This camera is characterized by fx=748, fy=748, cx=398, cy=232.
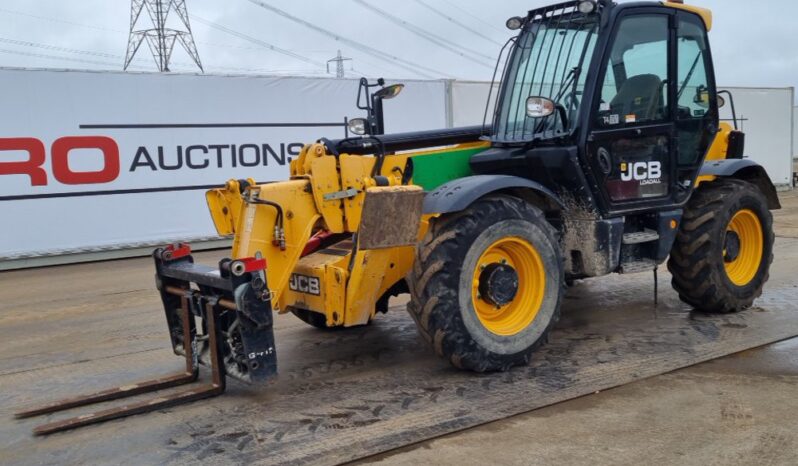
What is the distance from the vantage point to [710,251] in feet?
20.2

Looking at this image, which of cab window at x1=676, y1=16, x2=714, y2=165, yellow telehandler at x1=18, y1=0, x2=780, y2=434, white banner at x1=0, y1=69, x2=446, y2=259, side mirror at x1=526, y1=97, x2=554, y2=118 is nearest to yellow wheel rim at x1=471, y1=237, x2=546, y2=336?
yellow telehandler at x1=18, y1=0, x2=780, y2=434

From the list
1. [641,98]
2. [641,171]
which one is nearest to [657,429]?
[641,171]

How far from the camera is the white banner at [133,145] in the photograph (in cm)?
1130

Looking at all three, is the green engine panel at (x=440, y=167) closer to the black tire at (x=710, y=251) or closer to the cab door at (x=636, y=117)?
the cab door at (x=636, y=117)

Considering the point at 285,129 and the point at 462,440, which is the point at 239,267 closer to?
the point at 462,440

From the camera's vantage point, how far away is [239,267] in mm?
4262

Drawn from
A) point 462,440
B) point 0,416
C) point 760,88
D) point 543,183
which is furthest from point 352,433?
point 760,88

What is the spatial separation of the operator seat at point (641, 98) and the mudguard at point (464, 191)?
1.18 meters

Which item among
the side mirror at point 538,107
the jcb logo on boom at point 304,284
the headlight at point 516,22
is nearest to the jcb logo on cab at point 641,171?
the side mirror at point 538,107

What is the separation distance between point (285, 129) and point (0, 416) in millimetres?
A: 9240

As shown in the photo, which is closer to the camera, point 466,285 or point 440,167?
point 466,285

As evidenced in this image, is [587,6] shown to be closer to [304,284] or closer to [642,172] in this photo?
[642,172]

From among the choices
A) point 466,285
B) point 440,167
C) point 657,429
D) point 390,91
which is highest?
point 390,91

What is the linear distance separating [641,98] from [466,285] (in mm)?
2308
